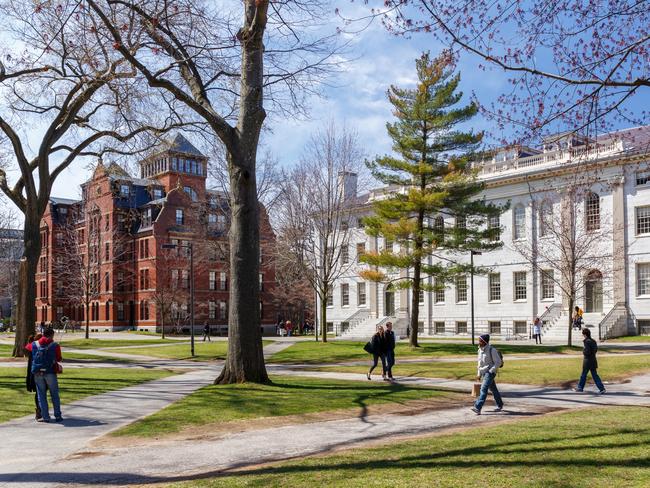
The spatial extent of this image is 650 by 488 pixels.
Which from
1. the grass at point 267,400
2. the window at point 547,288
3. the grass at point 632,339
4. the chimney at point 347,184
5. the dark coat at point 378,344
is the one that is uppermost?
the chimney at point 347,184

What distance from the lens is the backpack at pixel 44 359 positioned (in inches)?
524

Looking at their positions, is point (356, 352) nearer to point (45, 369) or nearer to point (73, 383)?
point (73, 383)

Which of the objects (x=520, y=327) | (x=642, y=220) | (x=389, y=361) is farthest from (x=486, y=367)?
(x=520, y=327)

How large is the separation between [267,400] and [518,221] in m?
40.9

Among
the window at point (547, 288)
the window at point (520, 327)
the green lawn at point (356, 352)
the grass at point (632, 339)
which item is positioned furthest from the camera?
the window at point (520, 327)

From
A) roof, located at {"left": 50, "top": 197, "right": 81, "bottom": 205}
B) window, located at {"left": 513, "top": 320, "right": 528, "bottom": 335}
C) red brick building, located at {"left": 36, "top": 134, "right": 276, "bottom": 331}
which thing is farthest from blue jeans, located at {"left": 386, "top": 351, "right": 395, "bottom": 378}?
roof, located at {"left": 50, "top": 197, "right": 81, "bottom": 205}

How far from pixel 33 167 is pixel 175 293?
115 feet

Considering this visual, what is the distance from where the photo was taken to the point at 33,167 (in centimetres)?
2942

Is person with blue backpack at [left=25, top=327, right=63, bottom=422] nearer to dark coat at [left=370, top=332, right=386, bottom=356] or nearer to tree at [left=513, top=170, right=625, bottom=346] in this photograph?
dark coat at [left=370, top=332, right=386, bottom=356]

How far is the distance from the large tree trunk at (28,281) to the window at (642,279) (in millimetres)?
35967

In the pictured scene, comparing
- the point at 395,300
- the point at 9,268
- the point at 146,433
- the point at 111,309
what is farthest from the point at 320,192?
the point at 9,268

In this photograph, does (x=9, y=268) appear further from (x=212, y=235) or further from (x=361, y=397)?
(x=361, y=397)

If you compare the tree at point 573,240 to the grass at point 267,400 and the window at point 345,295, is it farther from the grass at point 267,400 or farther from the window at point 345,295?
the grass at point 267,400

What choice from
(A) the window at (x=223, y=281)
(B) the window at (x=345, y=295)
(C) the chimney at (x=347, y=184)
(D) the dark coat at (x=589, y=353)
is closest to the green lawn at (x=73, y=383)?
(D) the dark coat at (x=589, y=353)
